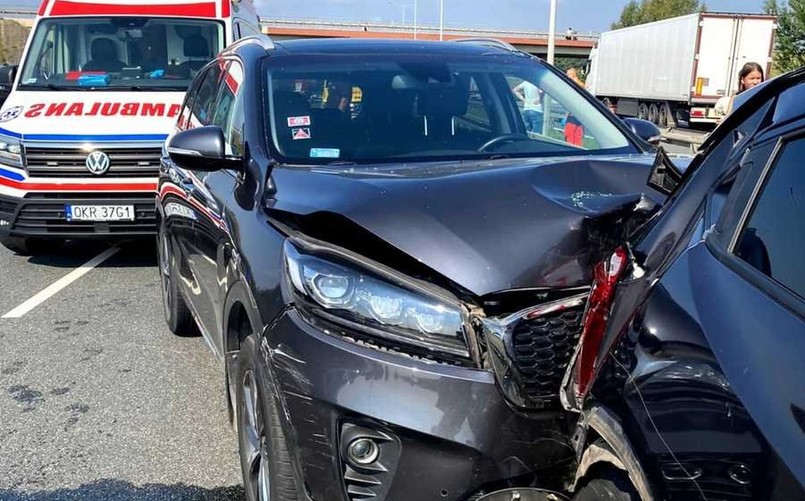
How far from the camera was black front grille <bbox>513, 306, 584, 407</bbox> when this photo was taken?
2.07m

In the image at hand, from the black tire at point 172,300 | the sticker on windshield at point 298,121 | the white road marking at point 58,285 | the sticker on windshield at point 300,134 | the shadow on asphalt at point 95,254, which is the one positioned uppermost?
the sticker on windshield at point 298,121

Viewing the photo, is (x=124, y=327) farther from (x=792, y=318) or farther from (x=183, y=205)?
(x=792, y=318)

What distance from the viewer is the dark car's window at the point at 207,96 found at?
14.6ft

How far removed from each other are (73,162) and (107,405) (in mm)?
3170

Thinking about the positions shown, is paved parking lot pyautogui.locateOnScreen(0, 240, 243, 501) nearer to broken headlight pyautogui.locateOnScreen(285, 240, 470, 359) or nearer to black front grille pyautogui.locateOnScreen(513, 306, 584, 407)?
broken headlight pyautogui.locateOnScreen(285, 240, 470, 359)

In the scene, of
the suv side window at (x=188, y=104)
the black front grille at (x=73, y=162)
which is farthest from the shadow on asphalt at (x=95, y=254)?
the suv side window at (x=188, y=104)

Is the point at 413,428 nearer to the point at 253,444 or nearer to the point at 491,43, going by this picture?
the point at 253,444

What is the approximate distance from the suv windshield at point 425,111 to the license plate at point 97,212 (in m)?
3.51

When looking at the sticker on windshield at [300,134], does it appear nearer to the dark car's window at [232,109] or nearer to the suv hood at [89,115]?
the dark car's window at [232,109]

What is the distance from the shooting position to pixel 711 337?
1517mm

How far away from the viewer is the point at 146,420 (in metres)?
4.03

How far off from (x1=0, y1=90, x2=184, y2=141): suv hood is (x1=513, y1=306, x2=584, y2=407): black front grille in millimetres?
5026

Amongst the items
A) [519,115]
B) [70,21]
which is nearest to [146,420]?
[519,115]

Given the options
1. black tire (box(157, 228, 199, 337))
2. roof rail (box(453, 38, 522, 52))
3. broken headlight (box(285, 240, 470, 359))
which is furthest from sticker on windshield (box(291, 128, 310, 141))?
black tire (box(157, 228, 199, 337))
